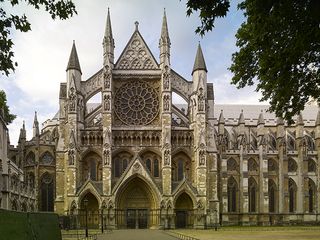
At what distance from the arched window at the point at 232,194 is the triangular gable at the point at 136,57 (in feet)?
76.6

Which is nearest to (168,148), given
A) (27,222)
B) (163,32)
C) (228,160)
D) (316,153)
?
(163,32)

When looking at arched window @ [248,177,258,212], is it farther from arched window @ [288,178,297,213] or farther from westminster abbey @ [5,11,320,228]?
westminster abbey @ [5,11,320,228]

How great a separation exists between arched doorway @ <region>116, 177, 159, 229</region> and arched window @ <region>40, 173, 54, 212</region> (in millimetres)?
10015

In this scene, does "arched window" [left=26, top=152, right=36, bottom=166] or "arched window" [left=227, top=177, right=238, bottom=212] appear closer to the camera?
"arched window" [left=26, top=152, right=36, bottom=166]

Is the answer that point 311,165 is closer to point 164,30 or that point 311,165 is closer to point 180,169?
point 180,169

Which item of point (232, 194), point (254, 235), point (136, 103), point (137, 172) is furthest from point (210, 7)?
point (232, 194)

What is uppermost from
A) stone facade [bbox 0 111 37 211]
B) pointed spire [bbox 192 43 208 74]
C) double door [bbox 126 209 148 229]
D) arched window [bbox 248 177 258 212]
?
pointed spire [bbox 192 43 208 74]

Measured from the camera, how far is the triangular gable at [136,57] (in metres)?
59.5

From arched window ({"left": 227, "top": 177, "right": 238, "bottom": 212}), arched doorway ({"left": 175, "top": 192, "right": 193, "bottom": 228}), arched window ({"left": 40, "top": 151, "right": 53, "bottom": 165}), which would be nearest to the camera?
arched doorway ({"left": 175, "top": 192, "right": 193, "bottom": 228})

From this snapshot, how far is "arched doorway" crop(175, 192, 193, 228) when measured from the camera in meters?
56.6

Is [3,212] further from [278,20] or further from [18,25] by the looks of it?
[278,20]

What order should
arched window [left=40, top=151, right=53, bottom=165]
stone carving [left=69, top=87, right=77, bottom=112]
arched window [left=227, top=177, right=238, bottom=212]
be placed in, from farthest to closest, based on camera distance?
arched window [left=227, top=177, right=238, bottom=212] < arched window [left=40, top=151, right=53, bottom=165] < stone carving [left=69, top=87, right=77, bottom=112]

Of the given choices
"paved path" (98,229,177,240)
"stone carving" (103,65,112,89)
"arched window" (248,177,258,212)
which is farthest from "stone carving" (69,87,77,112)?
"arched window" (248,177,258,212)

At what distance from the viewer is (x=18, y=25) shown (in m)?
12.9
